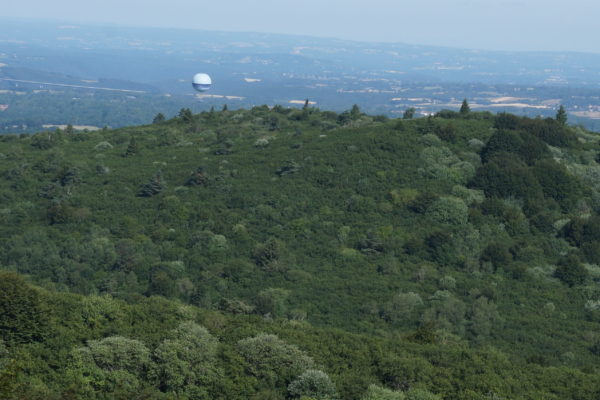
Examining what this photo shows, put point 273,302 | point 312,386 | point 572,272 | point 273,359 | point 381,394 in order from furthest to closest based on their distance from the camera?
point 572,272 → point 273,302 → point 273,359 → point 312,386 → point 381,394

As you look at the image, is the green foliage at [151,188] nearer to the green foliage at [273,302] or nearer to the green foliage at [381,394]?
the green foliage at [273,302]

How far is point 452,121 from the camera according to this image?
253ft

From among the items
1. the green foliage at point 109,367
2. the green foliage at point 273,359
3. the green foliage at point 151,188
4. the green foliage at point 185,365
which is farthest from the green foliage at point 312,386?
the green foliage at point 151,188

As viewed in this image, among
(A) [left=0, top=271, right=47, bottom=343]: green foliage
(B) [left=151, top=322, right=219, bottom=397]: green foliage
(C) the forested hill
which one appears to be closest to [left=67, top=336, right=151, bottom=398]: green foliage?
(C) the forested hill

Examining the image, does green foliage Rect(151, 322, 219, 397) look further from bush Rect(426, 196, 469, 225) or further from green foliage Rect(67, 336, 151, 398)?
bush Rect(426, 196, 469, 225)

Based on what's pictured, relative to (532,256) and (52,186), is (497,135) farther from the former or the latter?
(52,186)


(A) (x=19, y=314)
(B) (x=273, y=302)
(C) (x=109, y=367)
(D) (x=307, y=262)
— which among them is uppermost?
(A) (x=19, y=314)

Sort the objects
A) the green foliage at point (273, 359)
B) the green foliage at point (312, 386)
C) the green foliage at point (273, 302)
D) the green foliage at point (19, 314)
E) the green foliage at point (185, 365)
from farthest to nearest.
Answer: the green foliage at point (273, 302) → the green foliage at point (19, 314) → the green foliage at point (273, 359) → the green foliage at point (185, 365) → the green foliage at point (312, 386)

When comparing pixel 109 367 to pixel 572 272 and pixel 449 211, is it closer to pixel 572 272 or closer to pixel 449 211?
pixel 572 272

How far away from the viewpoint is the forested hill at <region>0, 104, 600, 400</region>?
1200 inches

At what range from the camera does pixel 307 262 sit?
178 ft

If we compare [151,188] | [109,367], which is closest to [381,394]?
[109,367]

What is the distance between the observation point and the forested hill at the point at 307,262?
30.5m

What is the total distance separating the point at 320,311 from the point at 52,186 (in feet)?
114
